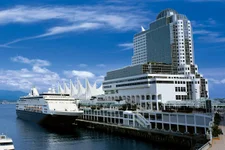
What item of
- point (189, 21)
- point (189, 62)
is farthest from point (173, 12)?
point (189, 62)

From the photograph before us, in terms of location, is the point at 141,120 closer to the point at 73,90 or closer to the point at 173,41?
the point at 173,41

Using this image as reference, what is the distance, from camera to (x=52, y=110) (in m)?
80.1

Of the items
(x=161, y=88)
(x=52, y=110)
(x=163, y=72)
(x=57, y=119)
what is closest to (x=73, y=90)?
(x=163, y=72)

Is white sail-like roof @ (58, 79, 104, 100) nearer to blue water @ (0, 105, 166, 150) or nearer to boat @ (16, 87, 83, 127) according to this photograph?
boat @ (16, 87, 83, 127)

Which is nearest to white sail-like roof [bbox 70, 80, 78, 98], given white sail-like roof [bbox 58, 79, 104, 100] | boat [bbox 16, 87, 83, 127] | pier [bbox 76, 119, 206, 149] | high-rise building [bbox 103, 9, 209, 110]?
white sail-like roof [bbox 58, 79, 104, 100]

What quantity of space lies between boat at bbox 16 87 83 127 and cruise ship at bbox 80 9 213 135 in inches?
399

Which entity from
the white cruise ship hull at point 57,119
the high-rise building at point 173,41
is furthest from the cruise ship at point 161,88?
the white cruise ship hull at point 57,119

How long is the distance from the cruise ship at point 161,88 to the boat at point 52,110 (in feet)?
33.3

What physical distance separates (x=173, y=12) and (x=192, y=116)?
2735 inches

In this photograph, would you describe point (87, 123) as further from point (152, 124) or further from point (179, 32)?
point (179, 32)

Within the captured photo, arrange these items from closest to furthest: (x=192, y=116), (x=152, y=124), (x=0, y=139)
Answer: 1. (x=0, y=139)
2. (x=192, y=116)
3. (x=152, y=124)

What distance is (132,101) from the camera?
305 ft

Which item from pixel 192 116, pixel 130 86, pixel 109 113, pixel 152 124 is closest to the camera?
pixel 192 116

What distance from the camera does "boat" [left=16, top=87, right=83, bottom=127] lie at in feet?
252
